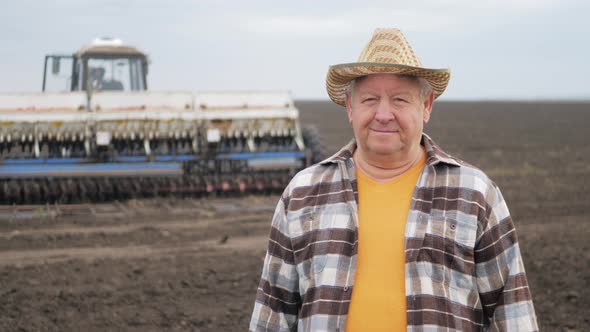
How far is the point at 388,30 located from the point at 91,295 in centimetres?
469

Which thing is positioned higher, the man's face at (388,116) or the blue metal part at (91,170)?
the man's face at (388,116)

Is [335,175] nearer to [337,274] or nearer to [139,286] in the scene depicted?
[337,274]

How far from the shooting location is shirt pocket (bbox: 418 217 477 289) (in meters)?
2.43

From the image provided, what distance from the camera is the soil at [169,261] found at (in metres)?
6.08

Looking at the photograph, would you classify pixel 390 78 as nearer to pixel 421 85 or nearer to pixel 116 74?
pixel 421 85

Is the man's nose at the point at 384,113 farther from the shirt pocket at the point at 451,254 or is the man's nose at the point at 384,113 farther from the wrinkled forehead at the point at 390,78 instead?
the shirt pocket at the point at 451,254

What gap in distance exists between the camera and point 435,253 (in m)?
2.44

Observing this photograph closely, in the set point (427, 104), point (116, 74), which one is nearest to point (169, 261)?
point (427, 104)

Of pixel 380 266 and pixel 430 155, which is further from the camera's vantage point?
pixel 430 155

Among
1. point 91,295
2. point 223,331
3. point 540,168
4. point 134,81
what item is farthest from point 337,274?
Answer: point 540,168

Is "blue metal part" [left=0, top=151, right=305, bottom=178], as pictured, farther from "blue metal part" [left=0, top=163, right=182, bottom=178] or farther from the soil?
the soil

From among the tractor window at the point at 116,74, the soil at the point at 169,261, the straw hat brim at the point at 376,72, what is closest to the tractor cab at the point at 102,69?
the tractor window at the point at 116,74

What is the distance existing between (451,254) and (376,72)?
2.07 ft

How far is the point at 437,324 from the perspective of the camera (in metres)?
2.38
